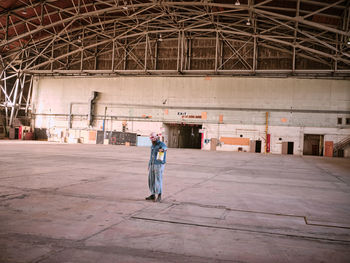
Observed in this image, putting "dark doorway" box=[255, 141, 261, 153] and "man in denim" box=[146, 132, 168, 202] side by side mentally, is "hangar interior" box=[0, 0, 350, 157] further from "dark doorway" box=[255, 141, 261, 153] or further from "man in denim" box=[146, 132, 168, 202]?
"man in denim" box=[146, 132, 168, 202]

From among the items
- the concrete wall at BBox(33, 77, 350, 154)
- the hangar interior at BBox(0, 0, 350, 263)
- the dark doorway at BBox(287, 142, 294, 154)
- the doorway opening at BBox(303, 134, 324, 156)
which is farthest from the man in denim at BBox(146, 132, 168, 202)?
the doorway opening at BBox(303, 134, 324, 156)

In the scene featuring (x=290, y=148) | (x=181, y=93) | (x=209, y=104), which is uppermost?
(x=181, y=93)

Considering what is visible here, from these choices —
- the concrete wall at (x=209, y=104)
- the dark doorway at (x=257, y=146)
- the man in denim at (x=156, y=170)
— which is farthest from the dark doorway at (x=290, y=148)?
the man in denim at (x=156, y=170)

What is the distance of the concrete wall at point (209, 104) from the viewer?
37781mm

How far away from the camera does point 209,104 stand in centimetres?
4116

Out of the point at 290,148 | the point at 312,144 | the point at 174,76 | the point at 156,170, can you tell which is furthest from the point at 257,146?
the point at 156,170

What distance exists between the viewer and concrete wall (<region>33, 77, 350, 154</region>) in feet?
124

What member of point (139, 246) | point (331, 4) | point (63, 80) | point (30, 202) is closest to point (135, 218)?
point (139, 246)

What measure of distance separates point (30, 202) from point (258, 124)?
35520 millimetres

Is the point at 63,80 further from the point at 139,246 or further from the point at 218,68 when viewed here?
the point at 139,246

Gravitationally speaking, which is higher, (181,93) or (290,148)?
(181,93)

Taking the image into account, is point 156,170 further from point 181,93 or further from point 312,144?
point 312,144

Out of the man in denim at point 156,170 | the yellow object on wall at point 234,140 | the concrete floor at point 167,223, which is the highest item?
the yellow object on wall at point 234,140

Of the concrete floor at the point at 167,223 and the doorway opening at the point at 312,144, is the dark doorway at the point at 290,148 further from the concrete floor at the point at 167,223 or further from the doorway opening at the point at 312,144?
the concrete floor at the point at 167,223
